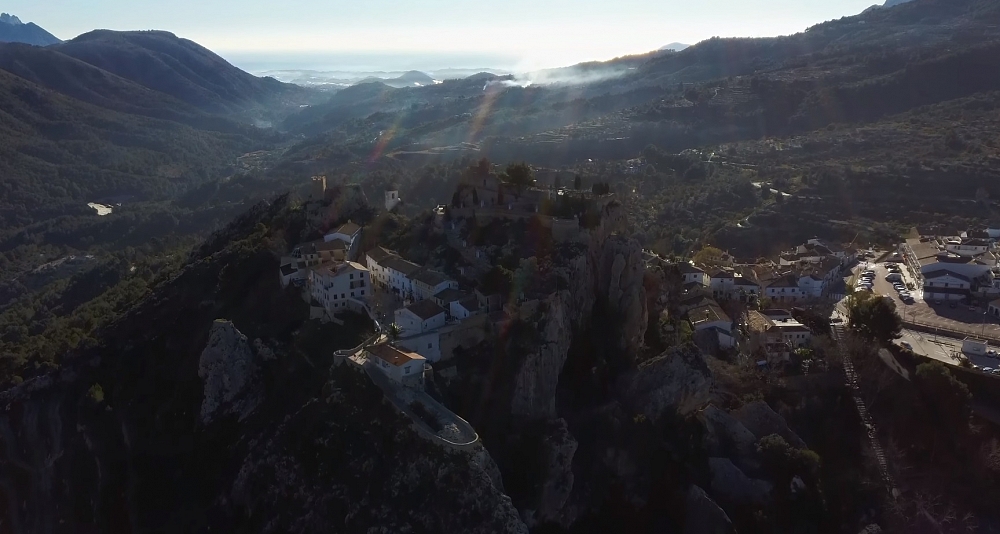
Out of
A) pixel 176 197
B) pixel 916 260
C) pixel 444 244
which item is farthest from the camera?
pixel 176 197

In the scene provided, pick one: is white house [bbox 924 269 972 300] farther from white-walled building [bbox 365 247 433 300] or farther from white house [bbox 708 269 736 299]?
white-walled building [bbox 365 247 433 300]

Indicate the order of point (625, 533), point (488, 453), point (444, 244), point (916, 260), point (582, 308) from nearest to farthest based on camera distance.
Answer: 1. point (488, 453)
2. point (625, 533)
3. point (582, 308)
4. point (444, 244)
5. point (916, 260)

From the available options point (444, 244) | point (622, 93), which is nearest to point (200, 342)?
point (444, 244)

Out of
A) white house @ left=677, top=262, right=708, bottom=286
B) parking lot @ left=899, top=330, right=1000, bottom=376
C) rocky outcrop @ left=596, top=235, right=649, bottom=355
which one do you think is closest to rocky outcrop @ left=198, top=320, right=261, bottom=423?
rocky outcrop @ left=596, top=235, right=649, bottom=355

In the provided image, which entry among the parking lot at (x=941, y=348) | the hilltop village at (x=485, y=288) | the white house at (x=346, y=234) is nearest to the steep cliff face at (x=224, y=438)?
the hilltop village at (x=485, y=288)


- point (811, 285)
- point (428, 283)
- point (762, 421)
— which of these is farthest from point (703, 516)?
point (811, 285)

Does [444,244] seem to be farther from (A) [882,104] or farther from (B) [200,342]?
(A) [882,104]
